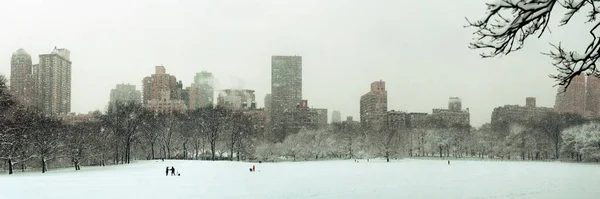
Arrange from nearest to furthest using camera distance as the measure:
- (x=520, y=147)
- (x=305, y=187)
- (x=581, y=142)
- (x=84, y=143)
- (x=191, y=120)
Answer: (x=305, y=187) → (x=84, y=143) → (x=581, y=142) → (x=191, y=120) → (x=520, y=147)

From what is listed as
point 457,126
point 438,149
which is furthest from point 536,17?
point 457,126

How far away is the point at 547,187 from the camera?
106ft

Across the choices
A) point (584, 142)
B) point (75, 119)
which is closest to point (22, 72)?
point (75, 119)

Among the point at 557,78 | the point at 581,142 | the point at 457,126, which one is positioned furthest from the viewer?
the point at 457,126

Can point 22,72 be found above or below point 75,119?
above

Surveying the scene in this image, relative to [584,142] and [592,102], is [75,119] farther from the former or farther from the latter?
[592,102]

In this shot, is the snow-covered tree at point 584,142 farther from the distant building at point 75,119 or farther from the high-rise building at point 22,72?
the high-rise building at point 22,72

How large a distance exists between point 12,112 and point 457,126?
109705mm

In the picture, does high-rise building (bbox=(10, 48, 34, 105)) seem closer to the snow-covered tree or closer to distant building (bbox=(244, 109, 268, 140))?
distant building (bbox=(244, 109, 268, 140))

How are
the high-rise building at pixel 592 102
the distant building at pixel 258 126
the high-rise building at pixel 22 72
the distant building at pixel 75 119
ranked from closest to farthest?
the distant building at pixel 75 119 → the high-rise building at pixel 592 102 → the distant building at pixel 258 126 → the high-rise building at pixel 22 72

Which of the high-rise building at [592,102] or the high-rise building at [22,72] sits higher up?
the high-rise building at [22,72]

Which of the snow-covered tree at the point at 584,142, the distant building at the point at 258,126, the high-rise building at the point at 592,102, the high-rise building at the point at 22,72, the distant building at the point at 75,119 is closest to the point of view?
the snow-covered tree at the point at 584,142

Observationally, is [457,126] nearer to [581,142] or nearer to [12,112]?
[581,142]

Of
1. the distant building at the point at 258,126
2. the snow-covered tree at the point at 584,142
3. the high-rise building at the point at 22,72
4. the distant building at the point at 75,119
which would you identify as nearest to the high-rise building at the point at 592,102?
the snow-covered tree at the point at 584,142
